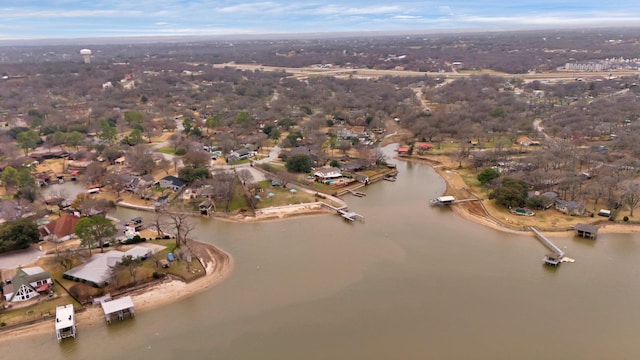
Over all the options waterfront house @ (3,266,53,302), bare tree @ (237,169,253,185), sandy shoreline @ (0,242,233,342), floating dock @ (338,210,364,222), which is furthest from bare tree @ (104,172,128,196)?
floating dock @ (338,210,364,222)

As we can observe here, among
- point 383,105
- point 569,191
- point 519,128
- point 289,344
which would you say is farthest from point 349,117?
point 289,344

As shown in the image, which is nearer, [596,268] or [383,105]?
[596,268]

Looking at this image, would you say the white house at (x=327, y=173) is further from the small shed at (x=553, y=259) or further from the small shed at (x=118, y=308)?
the small shed at (x=118, y=308)

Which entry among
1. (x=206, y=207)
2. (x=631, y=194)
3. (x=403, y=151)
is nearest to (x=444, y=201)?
(x=631, y=194)

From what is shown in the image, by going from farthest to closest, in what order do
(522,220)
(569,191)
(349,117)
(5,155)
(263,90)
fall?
(263,90)
(349,117)
(5,155)
(569,191)
(522,220)

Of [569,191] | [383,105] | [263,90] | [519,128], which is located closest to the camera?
[569,191]

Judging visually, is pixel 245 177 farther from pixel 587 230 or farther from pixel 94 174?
pixel 587 230

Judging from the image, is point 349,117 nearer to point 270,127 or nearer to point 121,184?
point 270,127
